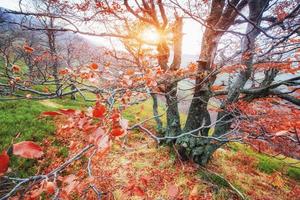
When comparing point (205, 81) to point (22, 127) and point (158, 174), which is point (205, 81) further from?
point (22, 127)

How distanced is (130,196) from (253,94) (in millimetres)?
4136

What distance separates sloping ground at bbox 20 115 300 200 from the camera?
4.95 m

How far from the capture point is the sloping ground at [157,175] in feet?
16.3

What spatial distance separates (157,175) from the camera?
5914 mm

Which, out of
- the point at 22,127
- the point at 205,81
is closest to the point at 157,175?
the point at 205,81

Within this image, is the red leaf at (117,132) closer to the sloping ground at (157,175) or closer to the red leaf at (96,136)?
the red leaf at (96,136)

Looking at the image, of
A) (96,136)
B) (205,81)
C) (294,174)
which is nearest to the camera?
(96,136)

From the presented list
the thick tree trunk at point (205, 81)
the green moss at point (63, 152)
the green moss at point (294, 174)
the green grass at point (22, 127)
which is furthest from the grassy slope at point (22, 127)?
the green moss at point (294, 174)

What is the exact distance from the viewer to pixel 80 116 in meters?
1.39

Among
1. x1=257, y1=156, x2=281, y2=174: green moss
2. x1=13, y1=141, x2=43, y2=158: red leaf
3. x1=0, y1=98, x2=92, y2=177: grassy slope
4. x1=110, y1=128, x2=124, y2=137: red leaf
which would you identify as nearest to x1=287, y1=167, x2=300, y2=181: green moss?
x1=257, y1=156, x2=281, y2=174: green moss

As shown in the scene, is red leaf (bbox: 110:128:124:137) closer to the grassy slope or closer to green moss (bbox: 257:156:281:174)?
the grassy slope

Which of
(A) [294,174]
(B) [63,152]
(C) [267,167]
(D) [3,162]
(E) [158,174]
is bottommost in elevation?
(A) [294,174]

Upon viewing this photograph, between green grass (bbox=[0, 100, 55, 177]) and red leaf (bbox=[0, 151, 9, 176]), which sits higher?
red leaf (bbox=[0, 151, 9, 176])

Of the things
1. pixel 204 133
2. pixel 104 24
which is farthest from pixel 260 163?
pixel 104 24
